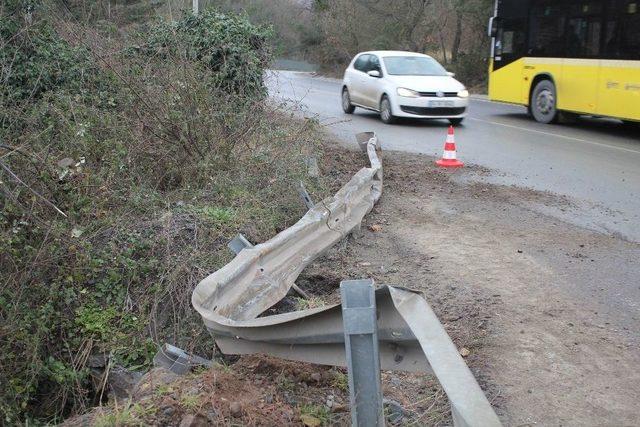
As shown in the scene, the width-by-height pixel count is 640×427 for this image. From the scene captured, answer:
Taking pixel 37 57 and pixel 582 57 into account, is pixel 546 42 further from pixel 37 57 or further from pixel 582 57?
pixel 37 57

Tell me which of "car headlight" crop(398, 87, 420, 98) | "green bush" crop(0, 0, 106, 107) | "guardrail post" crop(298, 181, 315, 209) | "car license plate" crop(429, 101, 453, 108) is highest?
"green bush" crop(0, 0, 106, 107)

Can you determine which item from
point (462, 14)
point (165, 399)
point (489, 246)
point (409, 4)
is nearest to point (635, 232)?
point (489, 246)

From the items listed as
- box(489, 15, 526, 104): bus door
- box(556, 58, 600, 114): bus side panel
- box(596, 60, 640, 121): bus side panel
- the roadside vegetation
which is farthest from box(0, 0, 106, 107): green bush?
the roadside vegetation

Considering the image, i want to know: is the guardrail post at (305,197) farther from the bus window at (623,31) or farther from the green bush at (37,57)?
the bus window at (623,31)

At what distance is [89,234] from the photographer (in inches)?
234

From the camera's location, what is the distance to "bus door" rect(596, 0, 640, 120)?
543 inches

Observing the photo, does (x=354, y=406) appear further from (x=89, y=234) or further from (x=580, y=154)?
(x=580, y=154)

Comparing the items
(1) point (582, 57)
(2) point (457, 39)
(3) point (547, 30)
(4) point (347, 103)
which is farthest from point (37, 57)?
(2) point (457, 39)

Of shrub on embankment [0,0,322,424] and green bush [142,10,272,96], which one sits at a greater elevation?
green bush [142,10,272,96]

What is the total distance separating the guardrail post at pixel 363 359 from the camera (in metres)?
3.08

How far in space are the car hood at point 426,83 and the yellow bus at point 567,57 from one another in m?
2.29

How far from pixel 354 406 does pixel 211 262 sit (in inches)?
111

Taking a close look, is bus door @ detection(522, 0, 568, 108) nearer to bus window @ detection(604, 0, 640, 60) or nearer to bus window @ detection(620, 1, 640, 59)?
bus window @ detection(604, 0, 640, 60)

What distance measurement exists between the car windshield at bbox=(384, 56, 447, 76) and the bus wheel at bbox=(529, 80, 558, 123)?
7.92ft
